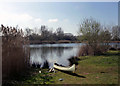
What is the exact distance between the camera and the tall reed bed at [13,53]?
6414mm

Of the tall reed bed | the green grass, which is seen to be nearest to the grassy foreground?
the green grass

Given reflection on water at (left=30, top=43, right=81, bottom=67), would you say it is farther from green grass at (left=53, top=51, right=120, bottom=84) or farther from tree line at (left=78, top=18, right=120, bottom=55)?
green grass at (left=53, top=51, right=120, bottom=84)

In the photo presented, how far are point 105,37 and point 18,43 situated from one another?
14.8 m

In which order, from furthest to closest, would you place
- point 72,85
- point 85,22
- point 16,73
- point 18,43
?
point 85,22
point 18,43
point 16,73
point 72,85

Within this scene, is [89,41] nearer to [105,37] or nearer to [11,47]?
[105,37]

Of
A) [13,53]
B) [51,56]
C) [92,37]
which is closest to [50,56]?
[51,56]

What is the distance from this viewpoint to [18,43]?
7.79m

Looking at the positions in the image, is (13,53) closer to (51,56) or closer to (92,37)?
(51,56)

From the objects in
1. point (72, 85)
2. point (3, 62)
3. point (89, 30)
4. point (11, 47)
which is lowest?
point (72, 85)

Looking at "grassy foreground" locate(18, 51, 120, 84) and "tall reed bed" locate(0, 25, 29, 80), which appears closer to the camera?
"grassy foreground" locate(18, 51, 120, 84)

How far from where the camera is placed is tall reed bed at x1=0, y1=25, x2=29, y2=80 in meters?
6.41

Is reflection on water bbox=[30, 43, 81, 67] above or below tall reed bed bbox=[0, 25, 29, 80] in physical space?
below

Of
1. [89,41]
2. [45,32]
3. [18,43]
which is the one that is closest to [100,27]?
[89,41]

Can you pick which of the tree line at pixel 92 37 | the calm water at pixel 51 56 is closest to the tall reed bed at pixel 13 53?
the calm water at pixel 51 56
